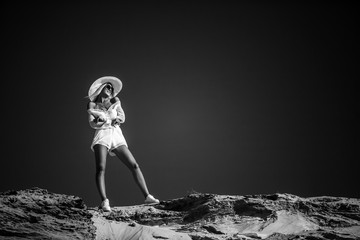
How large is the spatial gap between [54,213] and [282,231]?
215 cm

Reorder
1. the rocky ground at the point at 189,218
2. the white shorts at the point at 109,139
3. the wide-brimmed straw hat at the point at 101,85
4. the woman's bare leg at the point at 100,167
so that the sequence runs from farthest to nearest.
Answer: the wide-brimmed straw hat at the point at 101,85
the white shorts at the point at 109,139
the woman's bare leg at the point at 100,167
the rocky ground at the point at 189,218

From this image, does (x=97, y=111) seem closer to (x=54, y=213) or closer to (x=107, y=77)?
(x=107, y=77)

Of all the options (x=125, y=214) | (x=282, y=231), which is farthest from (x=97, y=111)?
(x=282, y=231)

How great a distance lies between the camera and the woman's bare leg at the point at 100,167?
4810mm

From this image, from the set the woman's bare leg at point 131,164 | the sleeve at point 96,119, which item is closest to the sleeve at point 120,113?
the sleeve at point 96,119

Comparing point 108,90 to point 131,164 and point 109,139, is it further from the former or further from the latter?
point 131,164

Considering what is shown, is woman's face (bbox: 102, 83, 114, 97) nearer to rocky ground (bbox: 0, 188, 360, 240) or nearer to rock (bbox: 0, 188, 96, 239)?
rocky ground (bbox: 0, 188, 360, 240)

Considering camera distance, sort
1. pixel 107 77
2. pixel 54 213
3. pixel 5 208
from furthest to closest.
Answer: pixel 107 77 < pixel 54 213 < pixel 5 208

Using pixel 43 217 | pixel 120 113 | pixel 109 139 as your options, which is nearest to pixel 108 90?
pixel 120 113

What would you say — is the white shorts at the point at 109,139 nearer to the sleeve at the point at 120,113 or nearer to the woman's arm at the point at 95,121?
the woman's arm at the point at 95,121

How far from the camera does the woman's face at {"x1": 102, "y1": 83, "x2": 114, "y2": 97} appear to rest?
5.68 meters

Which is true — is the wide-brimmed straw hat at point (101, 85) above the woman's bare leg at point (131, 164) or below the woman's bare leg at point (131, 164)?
above

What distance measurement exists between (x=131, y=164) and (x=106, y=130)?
0.61 m

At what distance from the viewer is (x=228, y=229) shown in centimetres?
373
